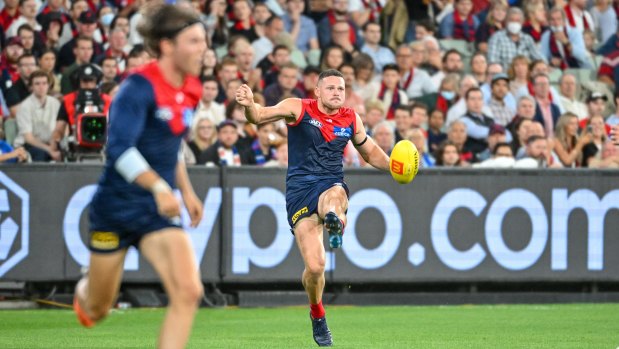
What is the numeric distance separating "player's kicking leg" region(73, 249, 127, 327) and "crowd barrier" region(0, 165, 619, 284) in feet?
24.7

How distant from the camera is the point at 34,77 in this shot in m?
16.6

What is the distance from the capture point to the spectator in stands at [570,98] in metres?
20.2

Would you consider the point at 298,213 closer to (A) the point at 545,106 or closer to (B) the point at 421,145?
(B) the point at 421,145

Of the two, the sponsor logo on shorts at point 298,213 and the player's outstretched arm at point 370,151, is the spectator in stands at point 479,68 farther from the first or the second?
the sponsor logo on shorts at point 298,213

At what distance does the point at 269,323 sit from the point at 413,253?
3.04 meters

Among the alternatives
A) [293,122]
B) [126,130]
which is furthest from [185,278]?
[293,122]

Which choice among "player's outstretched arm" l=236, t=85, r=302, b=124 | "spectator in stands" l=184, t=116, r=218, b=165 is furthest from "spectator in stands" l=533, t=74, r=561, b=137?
"player's outstretched arm" l=236, t=85, r=302, b=124

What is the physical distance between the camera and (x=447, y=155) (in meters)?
17.1

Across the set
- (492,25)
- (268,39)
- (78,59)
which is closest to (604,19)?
(492,25)

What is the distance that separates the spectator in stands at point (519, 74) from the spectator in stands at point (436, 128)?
6.42ft

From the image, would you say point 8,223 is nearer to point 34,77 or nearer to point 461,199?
point 34,77

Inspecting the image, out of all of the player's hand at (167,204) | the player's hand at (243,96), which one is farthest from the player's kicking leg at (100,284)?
the player's hand at (243,96)

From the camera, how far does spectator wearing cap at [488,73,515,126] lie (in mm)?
19297

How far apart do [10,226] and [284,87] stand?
192 inches
